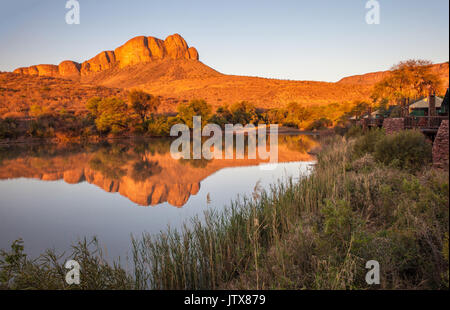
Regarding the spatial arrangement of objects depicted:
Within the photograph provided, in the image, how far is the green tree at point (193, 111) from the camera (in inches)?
1281

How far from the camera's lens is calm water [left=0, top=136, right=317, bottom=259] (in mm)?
6840

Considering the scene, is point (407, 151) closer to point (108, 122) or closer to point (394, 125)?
point (394, 125)

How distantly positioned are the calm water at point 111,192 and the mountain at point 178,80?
1013 inches

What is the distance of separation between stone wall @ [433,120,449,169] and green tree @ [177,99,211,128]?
28.0 meters

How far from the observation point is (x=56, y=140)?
27312mm

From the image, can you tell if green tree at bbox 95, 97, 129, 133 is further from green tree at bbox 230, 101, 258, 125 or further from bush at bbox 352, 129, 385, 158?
bush at bbox 352, 129, 385, 158

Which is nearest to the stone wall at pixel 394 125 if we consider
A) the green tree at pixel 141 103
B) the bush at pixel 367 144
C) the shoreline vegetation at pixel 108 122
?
the bush at pixel 367 144

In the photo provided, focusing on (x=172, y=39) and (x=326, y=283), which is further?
(x=172, y=39)

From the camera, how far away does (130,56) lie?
329ft

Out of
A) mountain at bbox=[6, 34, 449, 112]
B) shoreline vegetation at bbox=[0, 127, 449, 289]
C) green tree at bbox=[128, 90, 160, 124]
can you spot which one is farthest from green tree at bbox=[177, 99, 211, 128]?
shoreline vegetation at bbox=[0, 127, 449, 289]

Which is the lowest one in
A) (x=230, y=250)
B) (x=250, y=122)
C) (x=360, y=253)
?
(x=230, y=250)
